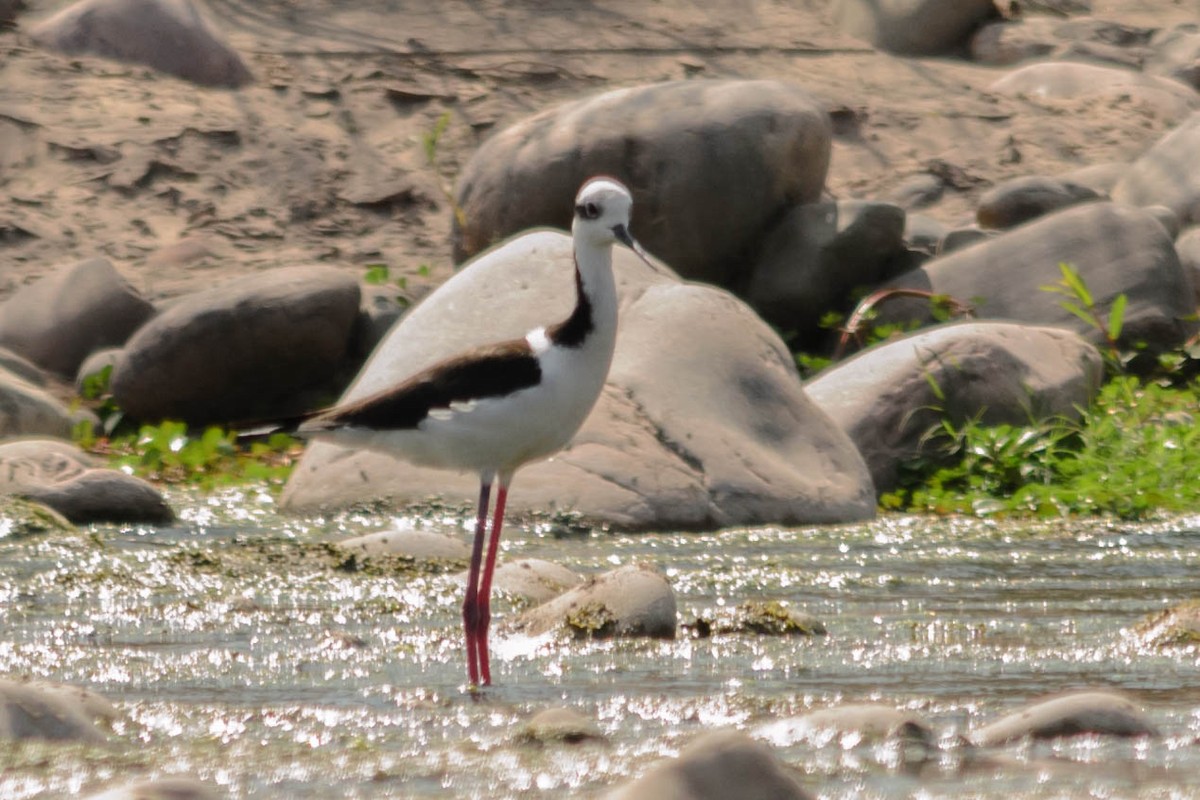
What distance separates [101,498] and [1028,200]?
5843mm

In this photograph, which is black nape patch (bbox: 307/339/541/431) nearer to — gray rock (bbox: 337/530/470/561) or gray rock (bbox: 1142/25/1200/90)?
gray rock (bbox: 337/530/470/561)

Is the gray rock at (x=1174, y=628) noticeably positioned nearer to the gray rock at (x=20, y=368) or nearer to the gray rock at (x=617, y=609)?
the gray rock at (x=617, y=609)

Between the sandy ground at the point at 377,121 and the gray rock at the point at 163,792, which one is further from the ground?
the gray rock at the point at 163,792

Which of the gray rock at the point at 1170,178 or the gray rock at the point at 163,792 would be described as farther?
the gray rock at the point at 1170,178

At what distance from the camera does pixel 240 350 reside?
9.85m

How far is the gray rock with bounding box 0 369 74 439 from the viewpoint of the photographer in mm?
9234

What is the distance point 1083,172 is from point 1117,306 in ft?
11.3

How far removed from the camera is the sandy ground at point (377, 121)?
12078mm

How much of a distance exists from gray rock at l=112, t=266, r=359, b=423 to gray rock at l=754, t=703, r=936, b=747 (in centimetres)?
635

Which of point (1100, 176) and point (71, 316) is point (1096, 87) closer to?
point (1100, 176)

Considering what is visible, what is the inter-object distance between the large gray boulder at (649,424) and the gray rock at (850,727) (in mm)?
3502

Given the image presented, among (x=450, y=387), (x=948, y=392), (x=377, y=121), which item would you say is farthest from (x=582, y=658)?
(x=377, y=121)

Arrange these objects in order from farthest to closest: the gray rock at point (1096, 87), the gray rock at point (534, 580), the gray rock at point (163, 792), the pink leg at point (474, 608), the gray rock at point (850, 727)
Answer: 1. the gray rock at point (1096, 87)
2. the gray rock at point (534, 580)
3. the pink leg at point (474, 608)
4. the gray rock at point (850, 727)
5. the gray rock at point (163, 792)

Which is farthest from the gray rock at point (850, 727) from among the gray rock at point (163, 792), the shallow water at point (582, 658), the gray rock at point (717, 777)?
the gray rock at point (163, 792)
